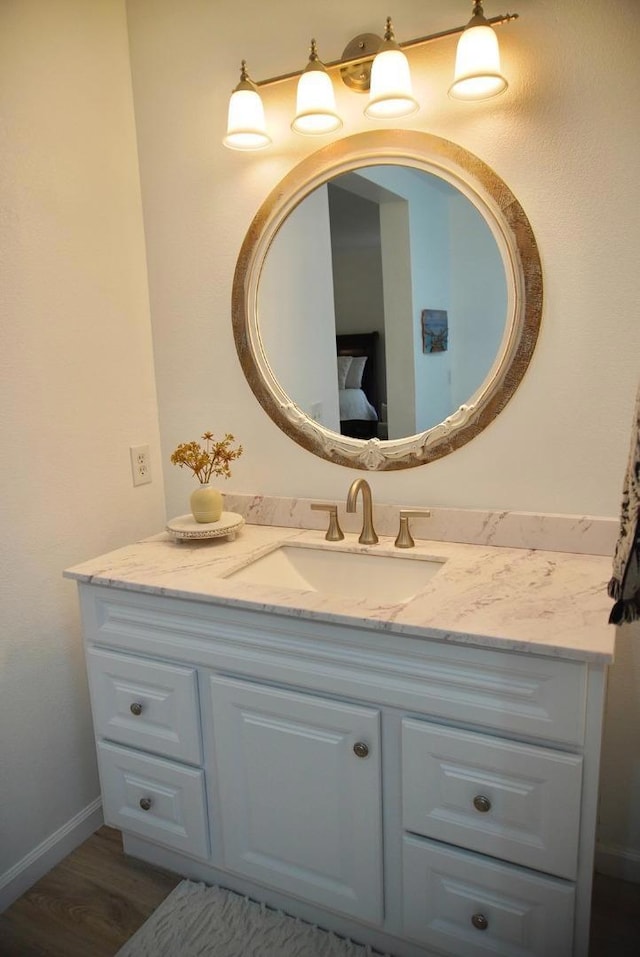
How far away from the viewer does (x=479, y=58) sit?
1.37 meters

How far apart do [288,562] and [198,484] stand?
486 mm

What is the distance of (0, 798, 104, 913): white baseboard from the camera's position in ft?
5.41

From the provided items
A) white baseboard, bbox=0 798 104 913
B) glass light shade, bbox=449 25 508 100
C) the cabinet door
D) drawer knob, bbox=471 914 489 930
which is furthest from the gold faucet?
white baseboard, bbox=0 798 104 913

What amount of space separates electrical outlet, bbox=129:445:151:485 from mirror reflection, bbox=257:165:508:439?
1.66ft

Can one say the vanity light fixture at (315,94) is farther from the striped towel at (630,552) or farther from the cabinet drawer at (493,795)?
the cabinet drawer at (493,795)

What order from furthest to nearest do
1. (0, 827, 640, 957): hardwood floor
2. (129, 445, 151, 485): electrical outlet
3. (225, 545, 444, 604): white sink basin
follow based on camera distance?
(129, 445, 151, 485): electrical outlet, (225, 545, 444, 604): white sink basin, (0, 827, 640, 957): hardwood floor

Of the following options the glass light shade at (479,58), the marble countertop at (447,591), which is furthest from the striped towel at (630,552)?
the glass light shade at (479,58)

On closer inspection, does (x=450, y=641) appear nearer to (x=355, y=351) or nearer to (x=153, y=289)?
(x=355, y=351)

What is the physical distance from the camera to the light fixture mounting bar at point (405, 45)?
1424 mm

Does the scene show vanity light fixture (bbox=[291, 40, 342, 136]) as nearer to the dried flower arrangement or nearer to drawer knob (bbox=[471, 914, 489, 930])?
the dried flower arrangement

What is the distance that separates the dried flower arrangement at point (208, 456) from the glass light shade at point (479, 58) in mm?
1052

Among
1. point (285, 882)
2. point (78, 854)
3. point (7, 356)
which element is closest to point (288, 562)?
point (285, 882)

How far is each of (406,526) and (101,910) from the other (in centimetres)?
122

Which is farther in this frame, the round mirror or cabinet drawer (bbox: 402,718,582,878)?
the round mirror
